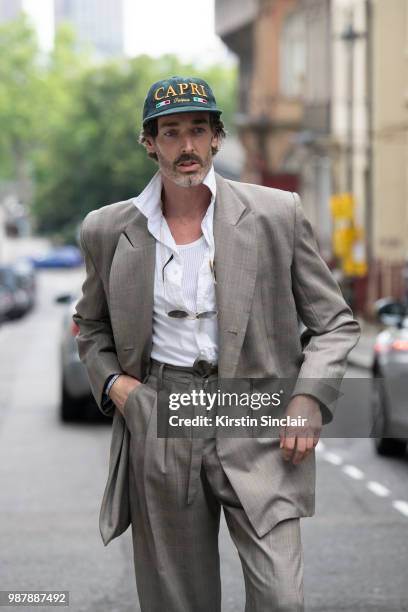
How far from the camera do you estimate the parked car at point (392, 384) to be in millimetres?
11289

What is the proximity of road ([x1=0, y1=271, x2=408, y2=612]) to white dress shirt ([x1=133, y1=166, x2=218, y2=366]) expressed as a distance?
4.02ft

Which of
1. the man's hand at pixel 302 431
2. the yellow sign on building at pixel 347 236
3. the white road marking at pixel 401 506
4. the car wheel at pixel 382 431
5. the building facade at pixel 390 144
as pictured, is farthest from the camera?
the building facade at pixel 390 144

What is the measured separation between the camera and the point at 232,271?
163 inches

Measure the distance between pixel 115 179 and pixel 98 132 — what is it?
4.15 m

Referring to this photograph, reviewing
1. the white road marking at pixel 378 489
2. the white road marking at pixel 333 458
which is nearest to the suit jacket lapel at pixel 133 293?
the white road marking at pixel 378 489

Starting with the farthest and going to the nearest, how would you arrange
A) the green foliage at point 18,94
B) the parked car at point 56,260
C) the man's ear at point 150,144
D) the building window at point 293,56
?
the green foliage at point 18,94
the parked car at point 56,260
the building window at point 293,56
the man's ear at point 150,144

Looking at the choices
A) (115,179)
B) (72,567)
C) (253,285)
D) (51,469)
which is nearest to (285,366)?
(253,285)

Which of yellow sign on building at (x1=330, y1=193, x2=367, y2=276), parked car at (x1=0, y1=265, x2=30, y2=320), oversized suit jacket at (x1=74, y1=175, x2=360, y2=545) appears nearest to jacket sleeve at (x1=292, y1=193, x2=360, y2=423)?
oversized suit jacket at (x1=74, y1=175, x2=360, y2=545)

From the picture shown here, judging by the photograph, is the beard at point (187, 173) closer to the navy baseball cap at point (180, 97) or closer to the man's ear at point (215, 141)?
the man's ear at point (215, 141)

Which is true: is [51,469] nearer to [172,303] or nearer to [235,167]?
[172,303]

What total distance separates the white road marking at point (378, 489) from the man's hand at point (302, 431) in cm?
618

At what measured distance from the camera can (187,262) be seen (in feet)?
13.8

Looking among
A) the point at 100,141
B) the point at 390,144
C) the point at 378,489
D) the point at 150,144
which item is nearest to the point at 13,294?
the point at 390,144

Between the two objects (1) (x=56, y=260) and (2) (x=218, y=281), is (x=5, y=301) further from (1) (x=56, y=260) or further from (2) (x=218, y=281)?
(1) (x=56, y=260)
